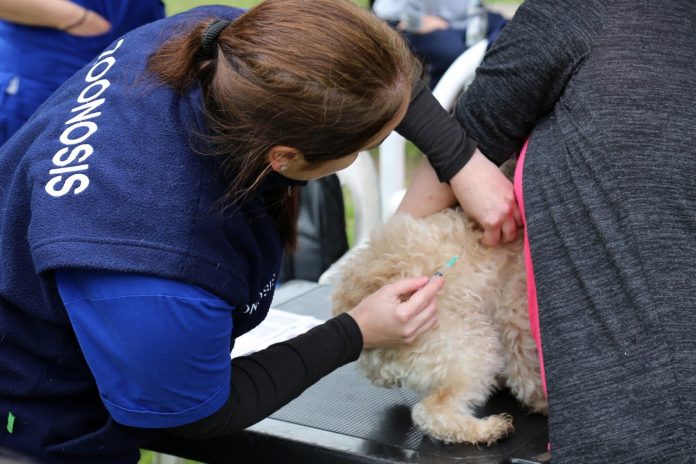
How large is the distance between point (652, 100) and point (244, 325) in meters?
0.70

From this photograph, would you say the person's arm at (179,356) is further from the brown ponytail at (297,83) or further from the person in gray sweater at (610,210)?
the person in gray sweater at (610,210)

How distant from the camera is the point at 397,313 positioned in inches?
55.6

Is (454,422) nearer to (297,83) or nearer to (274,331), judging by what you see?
(274,331)

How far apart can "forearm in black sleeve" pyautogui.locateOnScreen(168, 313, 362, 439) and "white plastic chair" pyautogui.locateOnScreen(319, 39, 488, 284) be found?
905 mm

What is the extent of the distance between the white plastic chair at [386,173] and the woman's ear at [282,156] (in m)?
1.13

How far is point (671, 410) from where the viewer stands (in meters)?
1.21

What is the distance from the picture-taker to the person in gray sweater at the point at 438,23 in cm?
410

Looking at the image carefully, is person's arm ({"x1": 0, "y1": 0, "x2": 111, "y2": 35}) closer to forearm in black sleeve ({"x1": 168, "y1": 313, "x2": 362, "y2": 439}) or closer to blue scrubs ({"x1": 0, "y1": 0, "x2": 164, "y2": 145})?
blue scrubs ({"x1": 0, "y1": 0, "x2": 164, "y2": 145})

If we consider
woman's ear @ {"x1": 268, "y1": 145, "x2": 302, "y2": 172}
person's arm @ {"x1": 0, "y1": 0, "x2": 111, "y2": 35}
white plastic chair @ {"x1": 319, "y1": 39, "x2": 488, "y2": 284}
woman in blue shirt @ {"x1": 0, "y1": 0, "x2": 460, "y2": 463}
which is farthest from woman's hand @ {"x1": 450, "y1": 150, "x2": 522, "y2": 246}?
person's arm @ {"x1": 0, "y1": 0, "x2": 111, "y2": 35}

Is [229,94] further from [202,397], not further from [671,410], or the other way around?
[671,410]

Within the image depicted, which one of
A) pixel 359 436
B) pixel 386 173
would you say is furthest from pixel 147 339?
pixel 386 173

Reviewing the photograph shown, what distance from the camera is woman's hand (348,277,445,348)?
1417 millimetres

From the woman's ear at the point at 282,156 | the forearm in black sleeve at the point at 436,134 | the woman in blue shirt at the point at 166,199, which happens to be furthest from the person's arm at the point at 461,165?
the woman's ear at the point at 282,156

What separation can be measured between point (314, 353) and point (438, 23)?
3.13m
